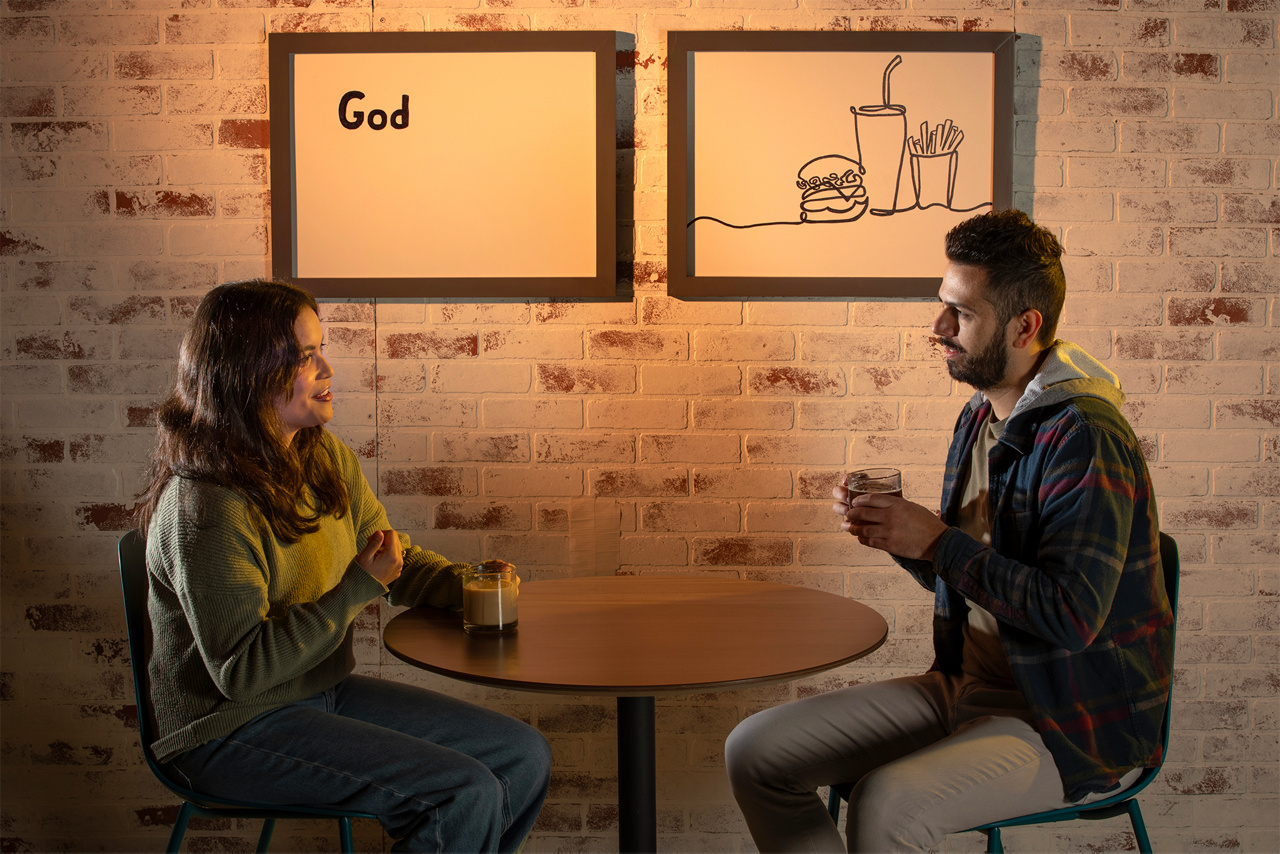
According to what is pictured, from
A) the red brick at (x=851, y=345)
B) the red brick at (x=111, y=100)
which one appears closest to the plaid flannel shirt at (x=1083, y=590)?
the red brick at (x=851, y=345)

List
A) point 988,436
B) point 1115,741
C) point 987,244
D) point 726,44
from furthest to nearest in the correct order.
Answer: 1. point 726,44
2. point 988,436
3. point 987,244
4. point 1115,741

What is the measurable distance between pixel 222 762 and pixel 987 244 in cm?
147

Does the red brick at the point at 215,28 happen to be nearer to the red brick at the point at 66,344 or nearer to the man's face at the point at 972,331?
the red brick at the point at 66,344

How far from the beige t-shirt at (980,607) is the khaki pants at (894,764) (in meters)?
0.03

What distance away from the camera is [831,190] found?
208 cm

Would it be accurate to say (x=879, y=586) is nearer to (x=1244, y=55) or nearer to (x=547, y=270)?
(x=547, y=270)

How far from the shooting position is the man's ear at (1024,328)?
1.49 metres

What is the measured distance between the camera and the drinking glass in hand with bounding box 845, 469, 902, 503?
143 centimetres

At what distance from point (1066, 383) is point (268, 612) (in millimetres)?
1296

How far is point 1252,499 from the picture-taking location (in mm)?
2115

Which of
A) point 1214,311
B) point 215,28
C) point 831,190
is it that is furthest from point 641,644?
point 215,28

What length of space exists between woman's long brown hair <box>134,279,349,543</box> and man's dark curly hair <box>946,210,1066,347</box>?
45.8 inches

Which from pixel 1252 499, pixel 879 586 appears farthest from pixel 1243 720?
pixel 879 586

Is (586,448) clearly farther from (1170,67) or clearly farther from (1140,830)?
(1170,67)
